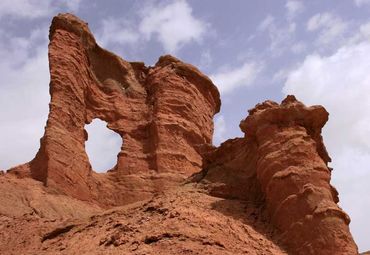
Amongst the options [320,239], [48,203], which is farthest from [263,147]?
[48,203]

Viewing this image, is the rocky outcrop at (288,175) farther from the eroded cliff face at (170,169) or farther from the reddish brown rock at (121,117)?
the reddish brown rock at (121,117)

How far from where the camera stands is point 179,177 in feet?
92.1

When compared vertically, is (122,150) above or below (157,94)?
below

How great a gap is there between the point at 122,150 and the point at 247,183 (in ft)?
34.5

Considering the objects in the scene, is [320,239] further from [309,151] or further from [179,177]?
[179,177]

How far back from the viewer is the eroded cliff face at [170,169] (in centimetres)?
1642

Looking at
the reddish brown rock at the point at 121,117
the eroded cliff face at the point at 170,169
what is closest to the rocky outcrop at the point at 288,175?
the eroded cliff face at the point at 170,169

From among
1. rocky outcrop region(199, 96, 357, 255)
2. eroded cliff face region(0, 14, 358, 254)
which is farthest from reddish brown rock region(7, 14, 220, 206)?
rocky outcrop region(199, 96, 357, 255)

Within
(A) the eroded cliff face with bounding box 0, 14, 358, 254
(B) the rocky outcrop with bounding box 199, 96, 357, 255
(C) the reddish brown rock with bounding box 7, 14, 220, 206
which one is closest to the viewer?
(B) the rocky outcrop with bounding box 199, 96, 357, 255

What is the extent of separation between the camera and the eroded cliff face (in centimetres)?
1642

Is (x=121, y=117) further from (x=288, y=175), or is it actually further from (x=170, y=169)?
(x=288, y=175)

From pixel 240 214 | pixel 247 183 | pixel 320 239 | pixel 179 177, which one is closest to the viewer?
pixel 320 239

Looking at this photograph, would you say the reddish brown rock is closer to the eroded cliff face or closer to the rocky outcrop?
the eroded cliff face

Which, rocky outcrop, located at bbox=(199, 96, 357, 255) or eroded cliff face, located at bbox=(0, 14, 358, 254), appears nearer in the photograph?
rocky outcrop, located at bbox=(199, 96, 357, 255)
